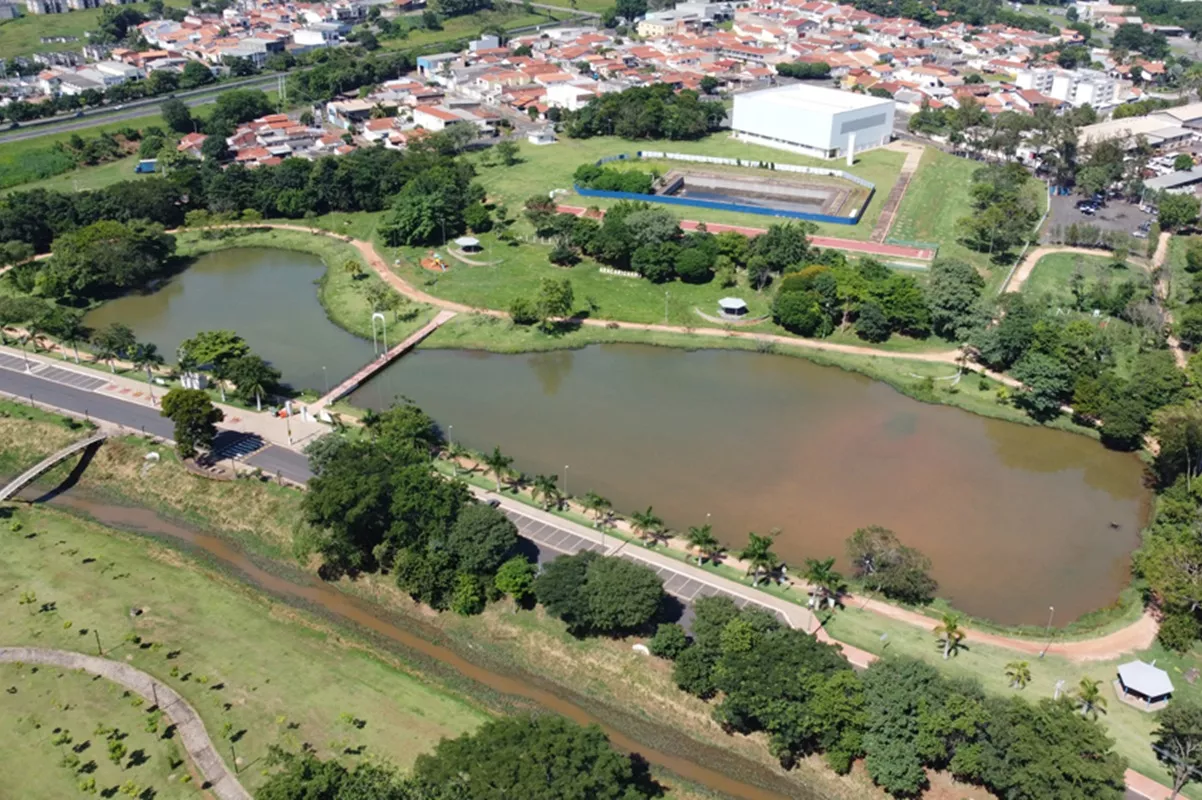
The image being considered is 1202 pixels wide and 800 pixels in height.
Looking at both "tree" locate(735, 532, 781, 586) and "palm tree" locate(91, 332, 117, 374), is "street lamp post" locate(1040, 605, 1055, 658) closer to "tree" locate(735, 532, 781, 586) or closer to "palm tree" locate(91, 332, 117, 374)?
"tree" locate(735, 532, 781, 586)

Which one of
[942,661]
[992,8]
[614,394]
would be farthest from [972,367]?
[992,8]

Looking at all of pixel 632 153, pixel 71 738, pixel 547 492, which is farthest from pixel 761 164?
pixel 71 738

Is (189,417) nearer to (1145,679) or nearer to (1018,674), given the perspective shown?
(1018,674)

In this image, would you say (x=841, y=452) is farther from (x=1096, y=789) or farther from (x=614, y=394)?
(x=1096, y=789)

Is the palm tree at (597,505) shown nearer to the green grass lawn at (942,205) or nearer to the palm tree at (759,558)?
the palm tree at (759,558)

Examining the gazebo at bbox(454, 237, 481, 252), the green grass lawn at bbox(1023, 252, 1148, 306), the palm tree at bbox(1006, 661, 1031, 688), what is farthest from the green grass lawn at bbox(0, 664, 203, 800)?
the green grass lawn at bbox(1023, 252, 1148, 306)

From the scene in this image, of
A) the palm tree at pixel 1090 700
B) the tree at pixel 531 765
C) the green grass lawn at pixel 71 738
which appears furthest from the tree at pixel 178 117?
the palm tree at pixel 1090 700
